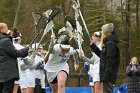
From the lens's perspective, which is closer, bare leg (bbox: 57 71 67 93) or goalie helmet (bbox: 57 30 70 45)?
bare leg (bbox: 57 71 67 93)

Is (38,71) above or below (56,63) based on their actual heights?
below

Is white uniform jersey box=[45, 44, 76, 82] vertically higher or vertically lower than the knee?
higher

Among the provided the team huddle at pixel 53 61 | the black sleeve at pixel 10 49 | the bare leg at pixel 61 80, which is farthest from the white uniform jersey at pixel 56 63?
the black sleeve at pixel 10 49

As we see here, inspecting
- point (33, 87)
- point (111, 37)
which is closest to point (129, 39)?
point (33, 87)

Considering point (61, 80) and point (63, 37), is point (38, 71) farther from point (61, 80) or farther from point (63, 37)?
point (61, 80)

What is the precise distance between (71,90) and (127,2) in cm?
1339

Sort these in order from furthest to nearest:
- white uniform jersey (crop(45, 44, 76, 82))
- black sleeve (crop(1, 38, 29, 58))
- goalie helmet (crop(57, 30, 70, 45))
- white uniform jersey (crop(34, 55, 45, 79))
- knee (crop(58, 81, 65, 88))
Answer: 1. white uniform jersey (crop(34, 55, 45, 79))
2. goalie helmet (crop(57, 30, 70, 45))
3. white uniform jersey (crop(45, 44, 76, 82))
4. knee (crop(58, 81, 65, 88))
5. black sleeve (crop(1, 38, 29, 58))

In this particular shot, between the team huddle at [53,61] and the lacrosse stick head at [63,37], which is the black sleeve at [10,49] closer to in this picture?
the team huddle at [53,61]

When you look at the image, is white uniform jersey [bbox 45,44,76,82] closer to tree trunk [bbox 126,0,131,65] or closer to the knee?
the knee

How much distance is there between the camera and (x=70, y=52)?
502 inches

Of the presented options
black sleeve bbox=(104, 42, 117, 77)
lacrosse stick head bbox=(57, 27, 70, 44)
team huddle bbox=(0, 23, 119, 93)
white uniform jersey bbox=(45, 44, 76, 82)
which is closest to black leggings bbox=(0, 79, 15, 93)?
team huddle bbox=(0, 23, 119, 93)

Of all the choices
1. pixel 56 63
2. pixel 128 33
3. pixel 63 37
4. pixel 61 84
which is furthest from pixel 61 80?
pixel 128 33

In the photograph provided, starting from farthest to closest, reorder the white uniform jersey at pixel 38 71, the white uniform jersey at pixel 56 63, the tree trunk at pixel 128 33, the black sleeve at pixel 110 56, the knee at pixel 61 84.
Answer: the tree trunk at pixel 128 33, the white uniform jersey at pixel 38 71, the white uniform jersey at pixel 56 63, the knee at pixel 61 84, the black sleeve at pixel 110 56

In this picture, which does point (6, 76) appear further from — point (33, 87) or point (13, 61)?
point (33, 87)
